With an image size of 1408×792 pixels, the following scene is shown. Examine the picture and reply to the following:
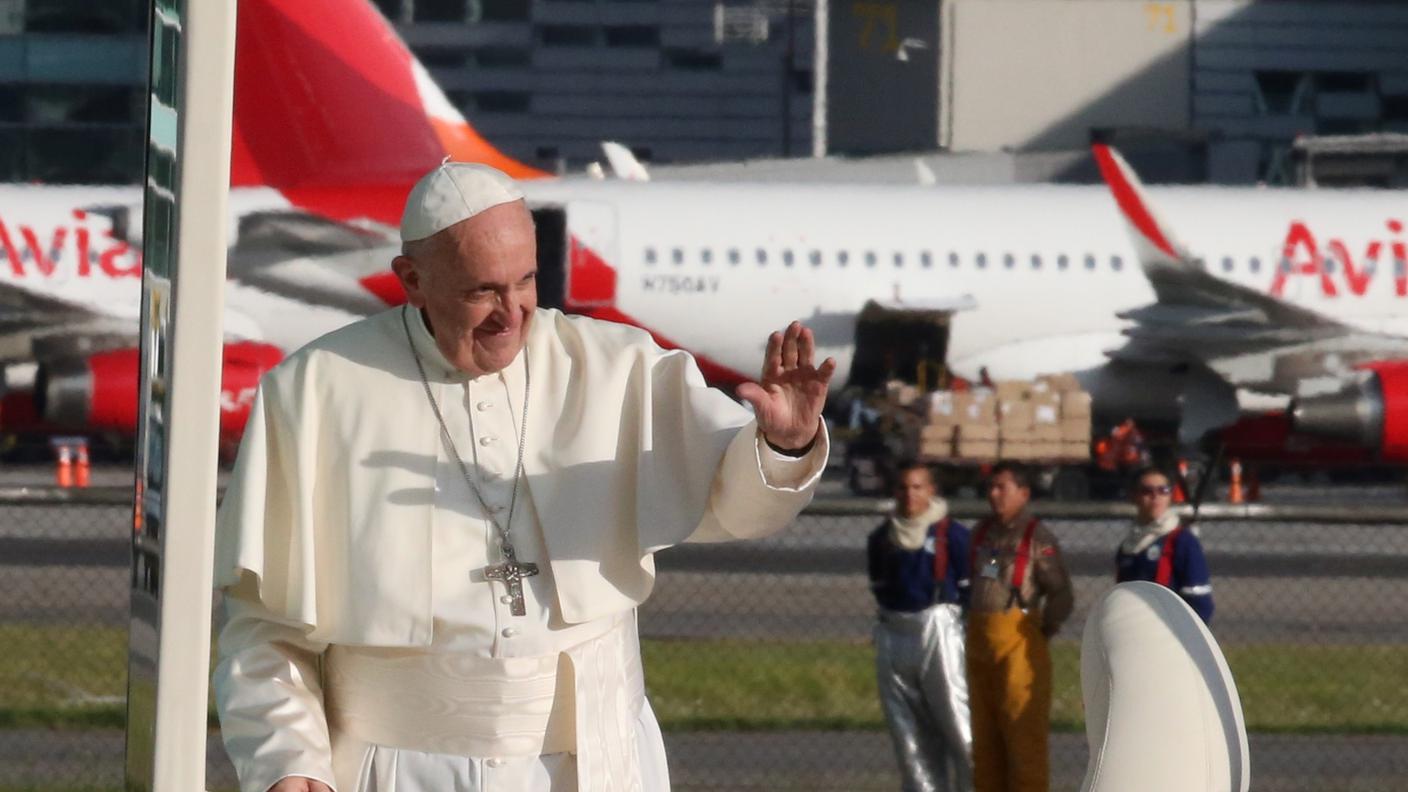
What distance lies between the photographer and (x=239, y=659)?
2.63 metres

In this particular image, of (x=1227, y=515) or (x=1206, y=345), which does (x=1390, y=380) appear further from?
(x=1227, y=515)

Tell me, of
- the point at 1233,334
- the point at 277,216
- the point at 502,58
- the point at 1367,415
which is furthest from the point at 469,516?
the point at 502,58

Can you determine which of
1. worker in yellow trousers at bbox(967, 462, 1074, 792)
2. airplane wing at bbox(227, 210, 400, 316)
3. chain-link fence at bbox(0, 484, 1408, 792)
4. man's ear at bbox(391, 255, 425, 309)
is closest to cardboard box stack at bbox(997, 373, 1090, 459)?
chain-link fence at bbox(0, 484, 1408, 792)

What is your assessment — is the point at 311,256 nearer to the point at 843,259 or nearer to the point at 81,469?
the point at 81,469

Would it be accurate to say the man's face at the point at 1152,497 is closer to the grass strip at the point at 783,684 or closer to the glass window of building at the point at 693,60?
the grass strip at the point at 783,684

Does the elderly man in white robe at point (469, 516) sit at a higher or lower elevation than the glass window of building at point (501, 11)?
lower

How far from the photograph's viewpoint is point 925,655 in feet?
22.0

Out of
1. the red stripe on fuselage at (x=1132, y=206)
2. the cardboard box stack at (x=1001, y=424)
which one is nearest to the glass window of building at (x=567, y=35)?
the red stripe on fuselage at (x=1132, y=206)

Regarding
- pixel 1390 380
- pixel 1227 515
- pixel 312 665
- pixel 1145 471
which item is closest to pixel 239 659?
pixel 312 665

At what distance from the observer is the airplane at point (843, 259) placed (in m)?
21.8

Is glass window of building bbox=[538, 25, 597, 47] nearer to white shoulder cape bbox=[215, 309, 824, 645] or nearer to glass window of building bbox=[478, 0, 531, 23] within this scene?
glass window of building bbox=[478, 0, 531, 23]

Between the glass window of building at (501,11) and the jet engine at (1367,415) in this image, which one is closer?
the jet engine at (1367,415)

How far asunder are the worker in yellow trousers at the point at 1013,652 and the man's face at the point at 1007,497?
0.09 m

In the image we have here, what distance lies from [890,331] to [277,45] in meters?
7.23
